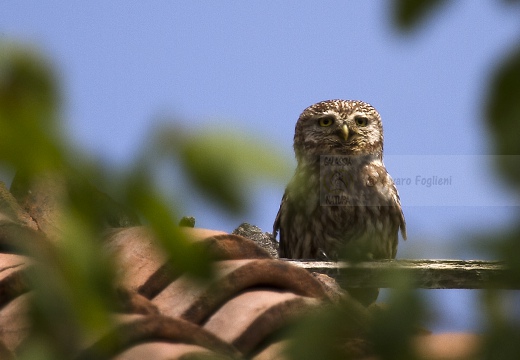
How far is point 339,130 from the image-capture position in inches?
331

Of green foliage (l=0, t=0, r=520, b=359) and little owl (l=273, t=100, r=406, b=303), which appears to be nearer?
green foliage (l=0, t=0, r=520, b=359)

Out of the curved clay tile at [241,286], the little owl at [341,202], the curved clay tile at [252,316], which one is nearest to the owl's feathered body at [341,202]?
the little owl at [341,202]

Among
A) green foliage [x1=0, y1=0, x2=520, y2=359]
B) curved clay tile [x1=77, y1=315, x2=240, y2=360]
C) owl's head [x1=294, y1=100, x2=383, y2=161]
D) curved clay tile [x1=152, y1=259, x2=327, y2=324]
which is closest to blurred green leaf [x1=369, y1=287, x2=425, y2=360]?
green foliage [x1=0, y1=0, x2=520, y2=359]

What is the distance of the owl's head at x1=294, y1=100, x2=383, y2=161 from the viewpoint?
27.2 ft

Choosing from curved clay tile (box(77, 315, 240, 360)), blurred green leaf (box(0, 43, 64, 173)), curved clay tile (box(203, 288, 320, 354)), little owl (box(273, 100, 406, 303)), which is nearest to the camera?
blurred green leaf (box(0, 43, 64, 173))

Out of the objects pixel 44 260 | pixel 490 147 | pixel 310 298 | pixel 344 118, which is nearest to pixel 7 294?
pixel 310 298

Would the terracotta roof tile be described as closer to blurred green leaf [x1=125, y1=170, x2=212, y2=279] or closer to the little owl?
blurred green leaf [x1=125, y1=170, x2=212, y2=279]

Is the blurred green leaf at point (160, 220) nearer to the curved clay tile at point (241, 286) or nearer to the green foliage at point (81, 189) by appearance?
the green foliage at point (81, 189)

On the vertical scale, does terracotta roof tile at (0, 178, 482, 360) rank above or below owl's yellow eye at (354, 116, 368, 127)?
below

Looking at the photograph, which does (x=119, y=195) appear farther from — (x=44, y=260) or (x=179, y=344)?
(x=179, y=344)

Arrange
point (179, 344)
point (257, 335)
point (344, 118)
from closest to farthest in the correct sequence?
point (179, 344) → point (257, 335) → point (344, 118)

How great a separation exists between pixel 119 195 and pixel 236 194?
103 mm

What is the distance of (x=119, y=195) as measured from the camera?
2.33ft

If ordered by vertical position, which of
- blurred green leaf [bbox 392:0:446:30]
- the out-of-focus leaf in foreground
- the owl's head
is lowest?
the owl's head
